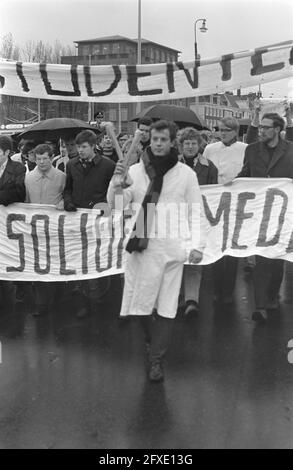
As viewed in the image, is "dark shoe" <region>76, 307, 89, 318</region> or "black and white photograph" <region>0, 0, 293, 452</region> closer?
"black and white photograph" <region>0, 0, 293, 452</region>

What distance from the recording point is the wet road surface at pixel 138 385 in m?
3.32

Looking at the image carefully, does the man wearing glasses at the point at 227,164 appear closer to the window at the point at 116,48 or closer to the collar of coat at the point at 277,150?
the collar of coat at the point at 277,150

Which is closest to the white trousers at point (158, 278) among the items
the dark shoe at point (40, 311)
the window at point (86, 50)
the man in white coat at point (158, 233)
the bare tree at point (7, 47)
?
the man in white coat at point (158, 233)

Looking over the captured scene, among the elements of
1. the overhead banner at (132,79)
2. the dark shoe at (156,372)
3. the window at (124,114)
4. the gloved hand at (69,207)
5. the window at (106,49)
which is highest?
the window at (106,49)

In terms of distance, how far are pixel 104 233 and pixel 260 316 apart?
1849mm

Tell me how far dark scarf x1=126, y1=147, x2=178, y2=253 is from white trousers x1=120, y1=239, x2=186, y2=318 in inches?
3.4

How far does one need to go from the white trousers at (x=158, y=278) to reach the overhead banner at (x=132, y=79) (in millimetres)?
2733

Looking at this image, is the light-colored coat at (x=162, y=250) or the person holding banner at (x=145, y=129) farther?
the person holding banner at (x=145, y=129)

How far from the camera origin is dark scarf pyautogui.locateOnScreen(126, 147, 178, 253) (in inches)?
164

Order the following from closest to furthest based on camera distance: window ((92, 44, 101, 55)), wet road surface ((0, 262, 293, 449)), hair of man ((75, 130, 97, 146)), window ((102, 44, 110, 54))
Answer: wet road surface ((0, 262, 293, 449)), hair of man ((75, 130, 97, 146)), window ((102, 44, 110, 54)), window ((92, 44, 101, 55))

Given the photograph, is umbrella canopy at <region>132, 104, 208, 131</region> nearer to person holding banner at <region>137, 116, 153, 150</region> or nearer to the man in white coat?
person holding banner at <region>137, 116, 153, 150</region>

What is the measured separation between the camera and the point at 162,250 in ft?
13.7

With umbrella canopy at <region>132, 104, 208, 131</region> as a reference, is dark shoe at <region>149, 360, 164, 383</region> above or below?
below

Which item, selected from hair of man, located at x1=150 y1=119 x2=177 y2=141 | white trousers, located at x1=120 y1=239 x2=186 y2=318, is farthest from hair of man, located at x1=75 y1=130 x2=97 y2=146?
white trousers, located at x1=120 y1=239 x2=186 y2=318
